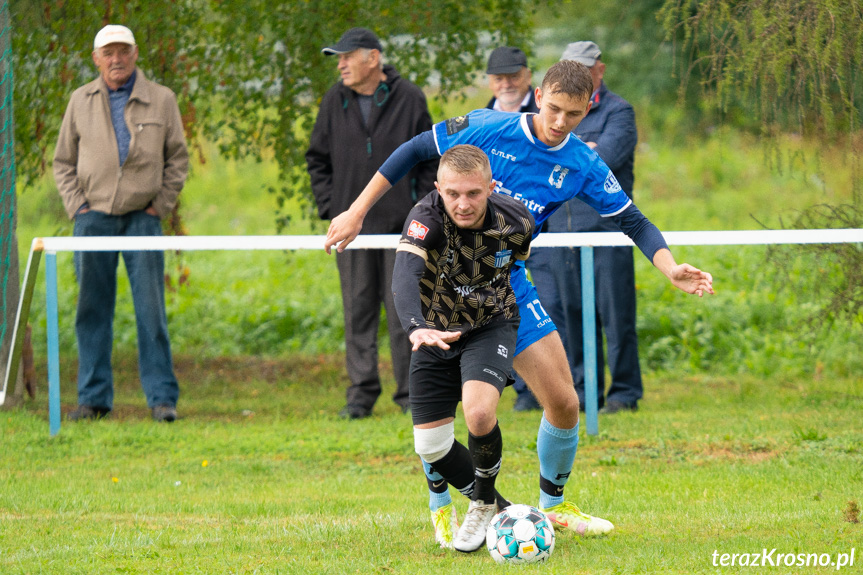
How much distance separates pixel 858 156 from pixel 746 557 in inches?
153

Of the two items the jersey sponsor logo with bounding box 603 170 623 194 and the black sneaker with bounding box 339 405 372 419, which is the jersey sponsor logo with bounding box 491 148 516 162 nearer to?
the jersey sponsor logo with bounding box 603 170 623 194

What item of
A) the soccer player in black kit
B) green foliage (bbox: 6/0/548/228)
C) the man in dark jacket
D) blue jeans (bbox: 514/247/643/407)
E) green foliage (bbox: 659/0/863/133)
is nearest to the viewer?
the soccer player in black kit

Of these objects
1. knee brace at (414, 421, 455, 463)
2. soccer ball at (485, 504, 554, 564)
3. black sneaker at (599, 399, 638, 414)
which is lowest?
black sneaker at (599, 399, 638, 414)

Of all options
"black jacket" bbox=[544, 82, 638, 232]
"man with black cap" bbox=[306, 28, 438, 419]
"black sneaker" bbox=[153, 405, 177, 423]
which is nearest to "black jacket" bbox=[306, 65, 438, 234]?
"man with black cap" bbox=[306, 28, 438, 419]

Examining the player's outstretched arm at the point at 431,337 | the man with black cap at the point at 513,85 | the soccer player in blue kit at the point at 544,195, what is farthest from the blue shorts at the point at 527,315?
the man with black cap at the point at 513,85

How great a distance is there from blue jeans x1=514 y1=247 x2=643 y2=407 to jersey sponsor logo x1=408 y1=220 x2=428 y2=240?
399 cm

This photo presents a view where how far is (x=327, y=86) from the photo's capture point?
969 centimetres

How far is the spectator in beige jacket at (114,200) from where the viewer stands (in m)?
7.83

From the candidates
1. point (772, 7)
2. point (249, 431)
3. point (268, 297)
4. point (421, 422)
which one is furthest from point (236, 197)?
point (421, 422)

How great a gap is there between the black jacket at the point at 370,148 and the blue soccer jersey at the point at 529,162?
3.22m

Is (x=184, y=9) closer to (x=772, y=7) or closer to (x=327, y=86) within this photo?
(x=327, y=86)

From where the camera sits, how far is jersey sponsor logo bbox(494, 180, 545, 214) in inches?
184

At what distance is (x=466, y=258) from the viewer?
14.2ft

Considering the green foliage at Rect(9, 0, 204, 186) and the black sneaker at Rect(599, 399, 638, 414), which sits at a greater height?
the green foliage at Rect(9, 0, 204, 186)
